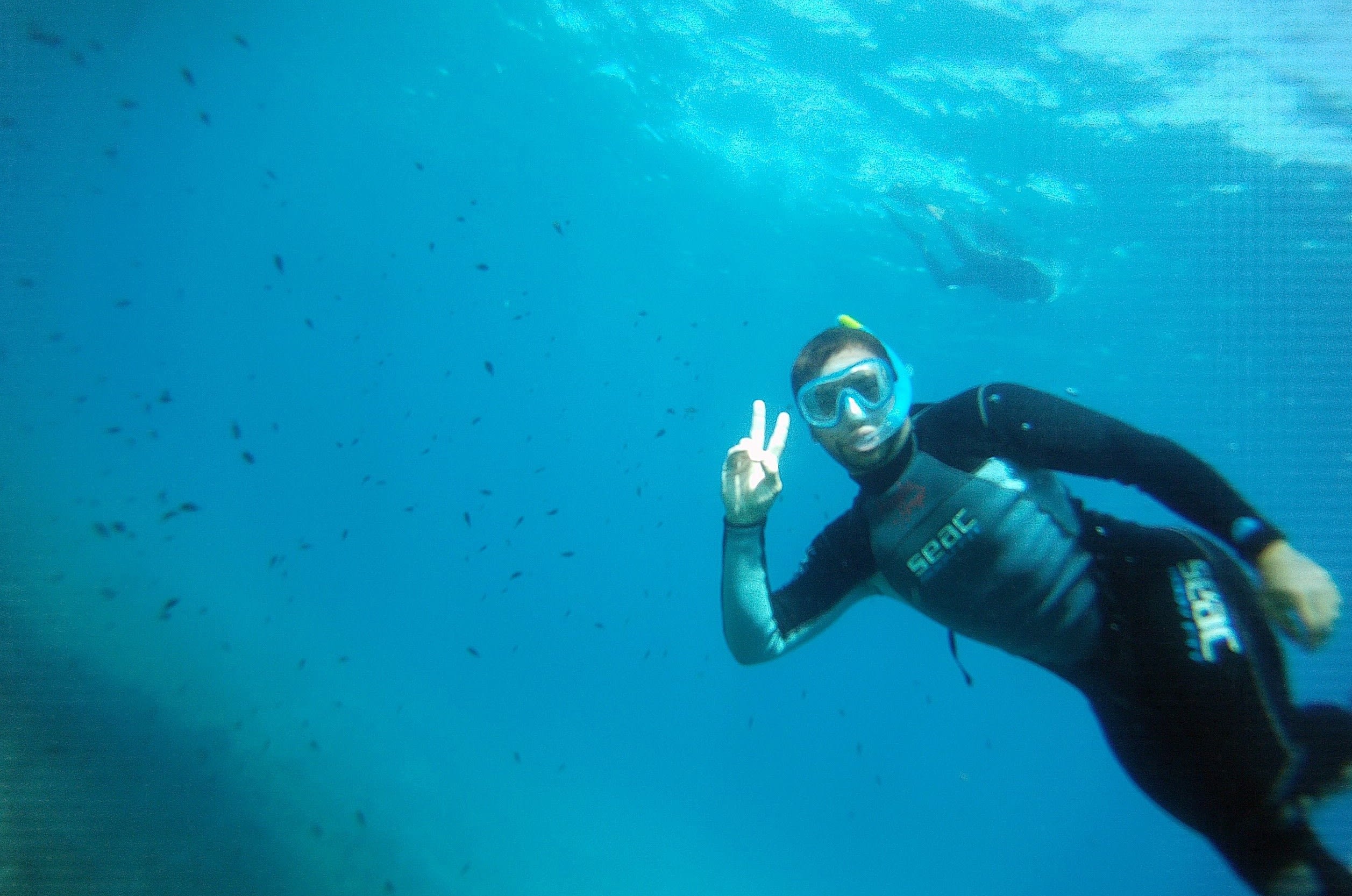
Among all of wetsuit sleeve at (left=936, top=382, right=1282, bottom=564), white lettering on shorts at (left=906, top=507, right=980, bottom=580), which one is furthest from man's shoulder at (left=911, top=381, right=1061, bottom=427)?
white lettering on shorts at (left=906, top=507, right=980, bottom=580)

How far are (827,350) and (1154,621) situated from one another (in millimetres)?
1811

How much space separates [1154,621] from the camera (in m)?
2.48

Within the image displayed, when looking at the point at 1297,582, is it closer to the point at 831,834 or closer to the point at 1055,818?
the point at 831,834

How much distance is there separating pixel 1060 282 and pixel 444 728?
2898cm

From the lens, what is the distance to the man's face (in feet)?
9.51

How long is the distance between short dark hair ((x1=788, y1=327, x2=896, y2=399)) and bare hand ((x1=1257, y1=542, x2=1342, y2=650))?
158 centimetres

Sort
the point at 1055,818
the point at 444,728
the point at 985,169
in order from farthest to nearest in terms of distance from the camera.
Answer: the point at 1055,818
the point at 444,728
the point at 985,169

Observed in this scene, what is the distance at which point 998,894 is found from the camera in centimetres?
4072

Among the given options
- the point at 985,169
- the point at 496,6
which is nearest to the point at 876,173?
the point at 985,169

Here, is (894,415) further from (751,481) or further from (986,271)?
(986,271)

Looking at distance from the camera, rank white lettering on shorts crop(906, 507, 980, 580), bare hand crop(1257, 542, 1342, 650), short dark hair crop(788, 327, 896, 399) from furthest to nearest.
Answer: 1. short dark hair crop(788, 327, 896, 399)
2. white lettering on shorts crop(906, 507, 980, 580)
3. bare hand crop(1257, 542, 1342, 650)

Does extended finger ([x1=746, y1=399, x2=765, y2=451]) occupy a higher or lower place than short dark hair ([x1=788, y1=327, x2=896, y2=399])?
lower

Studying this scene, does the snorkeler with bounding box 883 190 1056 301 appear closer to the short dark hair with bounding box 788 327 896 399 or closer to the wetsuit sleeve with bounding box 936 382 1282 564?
the short dark hair with bounding box 788 327 896 399

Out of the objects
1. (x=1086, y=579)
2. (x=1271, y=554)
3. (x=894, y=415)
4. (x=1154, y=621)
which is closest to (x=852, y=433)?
(x=894, y=415)
